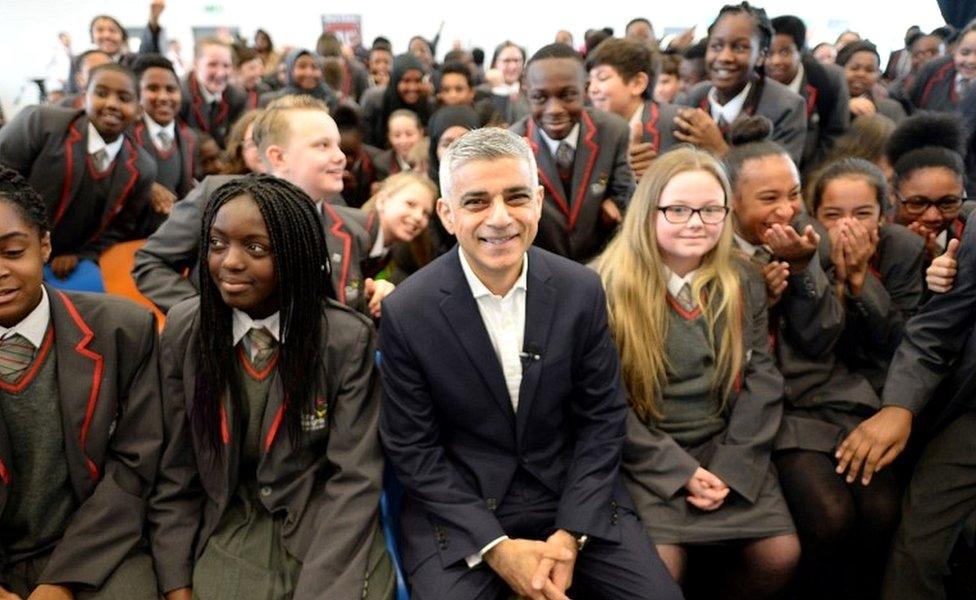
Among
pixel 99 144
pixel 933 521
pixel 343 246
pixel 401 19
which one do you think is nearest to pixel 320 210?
pixel 343 246

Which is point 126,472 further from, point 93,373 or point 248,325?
point 248,325

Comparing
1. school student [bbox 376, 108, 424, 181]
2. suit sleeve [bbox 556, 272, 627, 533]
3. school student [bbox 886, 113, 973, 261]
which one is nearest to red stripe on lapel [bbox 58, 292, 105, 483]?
suit sleeve [bbox 556, 272, 627, 533]

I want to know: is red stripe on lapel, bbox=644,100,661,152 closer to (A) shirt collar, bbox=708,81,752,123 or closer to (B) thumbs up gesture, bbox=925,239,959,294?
(A) shirt collar, bbox=708,81,752,123

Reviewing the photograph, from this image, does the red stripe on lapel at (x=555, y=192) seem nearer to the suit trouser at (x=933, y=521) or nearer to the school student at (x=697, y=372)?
the school student at (x=697, y=372)

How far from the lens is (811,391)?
2100mm

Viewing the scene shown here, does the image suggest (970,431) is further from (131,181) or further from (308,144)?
(131,181)

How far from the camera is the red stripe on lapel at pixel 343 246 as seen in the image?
2.26m

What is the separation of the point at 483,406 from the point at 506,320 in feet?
0.67

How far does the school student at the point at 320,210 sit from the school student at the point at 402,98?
248 cm

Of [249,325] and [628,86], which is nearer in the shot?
[249,325]

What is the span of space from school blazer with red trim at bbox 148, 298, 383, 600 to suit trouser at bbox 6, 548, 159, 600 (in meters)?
0.03

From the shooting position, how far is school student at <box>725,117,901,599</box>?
1913mm

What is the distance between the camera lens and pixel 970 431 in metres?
1.94

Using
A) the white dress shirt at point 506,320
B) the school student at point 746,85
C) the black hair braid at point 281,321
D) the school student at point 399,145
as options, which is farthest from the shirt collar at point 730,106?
the black hair braid at point 281,321
